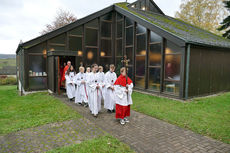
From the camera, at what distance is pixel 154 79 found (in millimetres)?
11523

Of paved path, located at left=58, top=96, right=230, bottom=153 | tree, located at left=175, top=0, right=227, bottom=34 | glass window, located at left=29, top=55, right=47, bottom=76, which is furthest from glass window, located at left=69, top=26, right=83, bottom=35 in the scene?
tree, located at left=175, top=0, right=227, bottom=34

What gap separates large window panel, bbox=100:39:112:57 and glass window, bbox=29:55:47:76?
4809 millimetres

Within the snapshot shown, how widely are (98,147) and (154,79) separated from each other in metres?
8.01

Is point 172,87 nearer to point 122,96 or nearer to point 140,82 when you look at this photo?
point 140,82

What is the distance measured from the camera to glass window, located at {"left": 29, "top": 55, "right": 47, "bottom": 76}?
12094 millimetres

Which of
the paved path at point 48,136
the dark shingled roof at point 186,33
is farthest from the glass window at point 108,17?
the paved path at point 48,136

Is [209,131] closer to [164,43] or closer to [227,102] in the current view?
[227,102]

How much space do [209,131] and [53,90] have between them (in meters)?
9.45

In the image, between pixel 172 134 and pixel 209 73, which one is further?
pixel 209 73

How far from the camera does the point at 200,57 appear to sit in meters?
10.1

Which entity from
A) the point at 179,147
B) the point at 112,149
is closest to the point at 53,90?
the point at 112,149

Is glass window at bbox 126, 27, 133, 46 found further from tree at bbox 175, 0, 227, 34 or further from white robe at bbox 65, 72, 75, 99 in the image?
tree at bbox 175, 0, 227, 34

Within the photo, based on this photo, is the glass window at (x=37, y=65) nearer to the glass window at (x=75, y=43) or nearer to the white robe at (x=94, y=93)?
the glass window at (x=75, y=43)

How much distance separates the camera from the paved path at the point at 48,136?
435 cm
